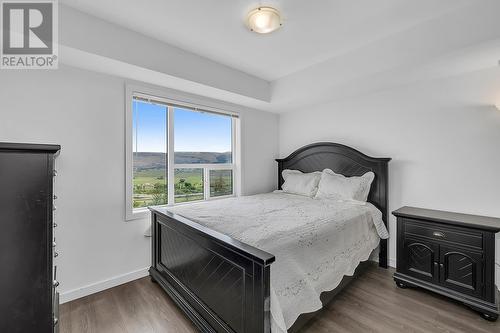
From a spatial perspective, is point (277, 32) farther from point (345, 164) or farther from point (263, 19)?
point (345, 164)

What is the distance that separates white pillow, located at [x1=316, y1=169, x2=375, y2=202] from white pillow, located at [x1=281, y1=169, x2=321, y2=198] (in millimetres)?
137

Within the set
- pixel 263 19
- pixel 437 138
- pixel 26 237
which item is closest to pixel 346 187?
pixel 437 138

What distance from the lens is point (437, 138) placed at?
8.13 ft

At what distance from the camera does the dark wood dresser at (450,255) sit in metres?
Result: 1.82

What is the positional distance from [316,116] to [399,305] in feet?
8.52

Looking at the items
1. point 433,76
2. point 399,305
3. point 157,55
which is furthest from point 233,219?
point 433,76

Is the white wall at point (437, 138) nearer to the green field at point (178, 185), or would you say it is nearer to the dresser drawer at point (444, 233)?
the dresser drawer at point (444, 233)

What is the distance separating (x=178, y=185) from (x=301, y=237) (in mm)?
1927

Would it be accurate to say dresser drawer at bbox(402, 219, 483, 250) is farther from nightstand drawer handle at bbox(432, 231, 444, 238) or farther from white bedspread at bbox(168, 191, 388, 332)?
white bedspread at bbox(168, 191, 388, 332)

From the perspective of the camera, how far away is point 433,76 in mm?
2414

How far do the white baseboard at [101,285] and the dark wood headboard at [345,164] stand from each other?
96.4 inches

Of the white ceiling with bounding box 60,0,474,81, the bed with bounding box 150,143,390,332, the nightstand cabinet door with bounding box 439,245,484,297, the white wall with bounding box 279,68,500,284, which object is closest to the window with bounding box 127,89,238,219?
the bed with bounding box 150,143,390,332

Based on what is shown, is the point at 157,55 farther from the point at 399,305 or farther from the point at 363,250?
the point at 399,305

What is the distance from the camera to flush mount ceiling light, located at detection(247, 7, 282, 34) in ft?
5.68
